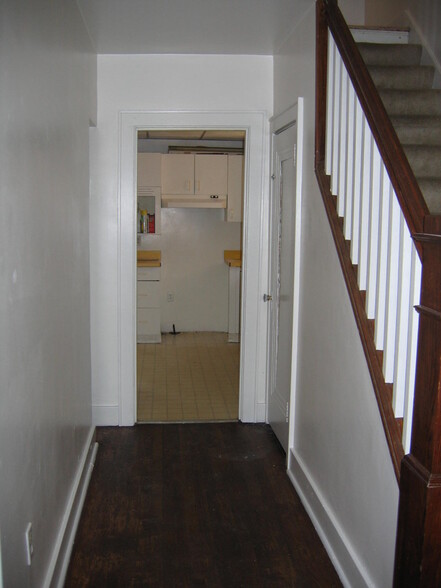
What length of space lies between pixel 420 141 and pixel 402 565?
2547mm

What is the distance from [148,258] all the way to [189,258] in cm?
68

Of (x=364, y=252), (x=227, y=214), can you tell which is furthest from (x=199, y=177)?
(x=364, y=252)

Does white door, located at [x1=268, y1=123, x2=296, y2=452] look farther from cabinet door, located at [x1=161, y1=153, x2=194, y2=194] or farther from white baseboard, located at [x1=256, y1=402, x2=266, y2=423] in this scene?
cabinet door, located at [x1=161, y1=153, x2=194, y2=194]

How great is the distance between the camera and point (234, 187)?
707 centimetres

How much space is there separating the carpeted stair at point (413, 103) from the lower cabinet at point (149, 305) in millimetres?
3713

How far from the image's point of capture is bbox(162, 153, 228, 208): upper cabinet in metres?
7.02

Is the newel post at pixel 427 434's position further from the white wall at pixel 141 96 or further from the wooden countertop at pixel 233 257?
the wooden countertop at pixel 233 257

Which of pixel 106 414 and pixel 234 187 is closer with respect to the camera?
pixel 106 414

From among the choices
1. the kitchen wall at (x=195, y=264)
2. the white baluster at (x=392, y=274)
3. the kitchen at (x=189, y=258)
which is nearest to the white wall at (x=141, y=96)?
the kitchen at (x=189, y=258)

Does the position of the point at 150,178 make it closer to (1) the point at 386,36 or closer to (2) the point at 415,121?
(1) the point at 386,36

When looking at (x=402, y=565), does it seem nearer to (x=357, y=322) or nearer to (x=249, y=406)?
(x=357, y=322)

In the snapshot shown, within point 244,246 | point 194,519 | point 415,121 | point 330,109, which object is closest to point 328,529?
point 194,519

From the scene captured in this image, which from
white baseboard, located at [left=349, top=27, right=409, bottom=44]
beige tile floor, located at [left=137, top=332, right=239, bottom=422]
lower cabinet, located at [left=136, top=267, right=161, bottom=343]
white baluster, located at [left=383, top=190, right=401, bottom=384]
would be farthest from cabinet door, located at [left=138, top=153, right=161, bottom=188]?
white baluster, located at [left=383, top=190, right=401, bottom=384]

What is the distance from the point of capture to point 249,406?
14.5 ft
